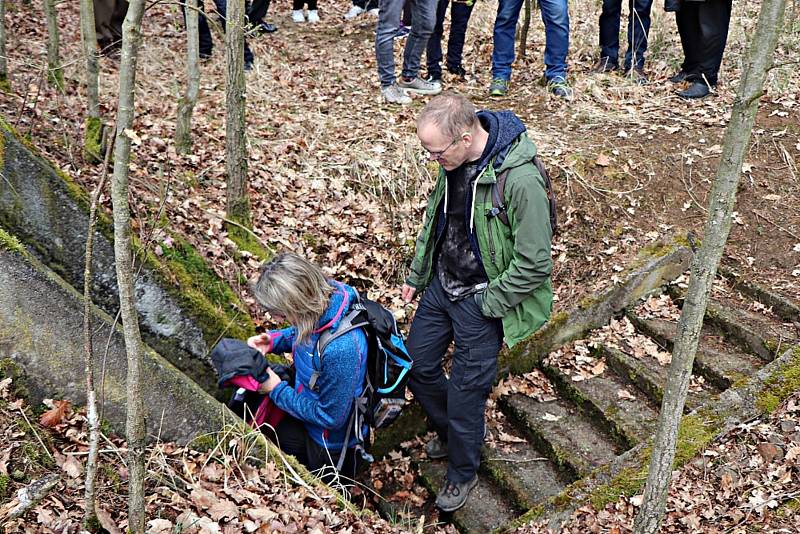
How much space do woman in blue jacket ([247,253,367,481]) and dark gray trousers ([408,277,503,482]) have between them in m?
0.67

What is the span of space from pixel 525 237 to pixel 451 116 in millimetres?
785

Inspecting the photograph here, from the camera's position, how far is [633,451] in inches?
166

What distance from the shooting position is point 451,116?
3.44 metres

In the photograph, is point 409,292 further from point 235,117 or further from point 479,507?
point 235,117

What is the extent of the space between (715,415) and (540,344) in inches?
60.8

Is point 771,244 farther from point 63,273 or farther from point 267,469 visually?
point 63,273

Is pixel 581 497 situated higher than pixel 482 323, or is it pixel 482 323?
pixel 482 323

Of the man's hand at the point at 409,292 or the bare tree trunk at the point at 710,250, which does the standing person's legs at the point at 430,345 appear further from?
the bare tree trunk at the point at 710,250

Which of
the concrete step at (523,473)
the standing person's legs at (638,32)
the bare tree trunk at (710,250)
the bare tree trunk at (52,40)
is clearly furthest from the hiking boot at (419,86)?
the bare tree trunk at (710,250)

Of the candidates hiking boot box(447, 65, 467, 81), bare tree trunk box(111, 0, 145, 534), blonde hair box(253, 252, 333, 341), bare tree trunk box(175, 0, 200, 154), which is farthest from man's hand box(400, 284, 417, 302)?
hiking boot box(447, 65, 467, 81)

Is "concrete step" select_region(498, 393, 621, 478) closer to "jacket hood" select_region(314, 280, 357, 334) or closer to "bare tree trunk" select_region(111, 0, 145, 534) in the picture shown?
"jacket hood" select_region(314, 280, 357, 334)

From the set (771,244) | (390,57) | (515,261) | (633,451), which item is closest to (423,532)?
(633,451)

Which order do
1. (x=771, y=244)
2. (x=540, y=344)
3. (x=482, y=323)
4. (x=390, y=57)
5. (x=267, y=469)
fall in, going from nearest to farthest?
(x=267, y=469) < (x=482, y=323) < (x=540, y=344) < (x=771, y=244) < (x=390, y=57)

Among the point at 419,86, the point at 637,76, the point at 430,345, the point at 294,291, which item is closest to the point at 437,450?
the point at 430,345
